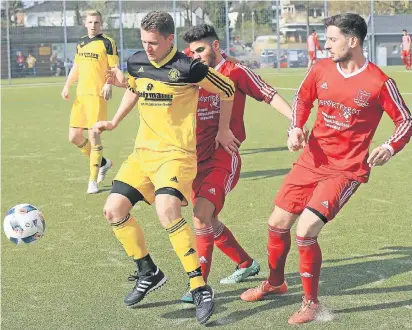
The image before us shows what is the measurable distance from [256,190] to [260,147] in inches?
171

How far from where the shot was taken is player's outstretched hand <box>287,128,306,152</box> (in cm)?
527

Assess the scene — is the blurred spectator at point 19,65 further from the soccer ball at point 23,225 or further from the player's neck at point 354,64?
the player's neck at point 354,64

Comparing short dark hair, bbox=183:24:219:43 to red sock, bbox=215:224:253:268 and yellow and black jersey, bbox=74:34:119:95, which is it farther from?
yellow and black jersey, bbox=74:34:119:95

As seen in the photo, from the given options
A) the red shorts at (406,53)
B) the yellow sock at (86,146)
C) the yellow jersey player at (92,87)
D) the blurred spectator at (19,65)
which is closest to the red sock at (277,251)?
the yellow jersey player at (92,87)

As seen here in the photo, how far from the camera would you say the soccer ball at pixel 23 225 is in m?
6.23

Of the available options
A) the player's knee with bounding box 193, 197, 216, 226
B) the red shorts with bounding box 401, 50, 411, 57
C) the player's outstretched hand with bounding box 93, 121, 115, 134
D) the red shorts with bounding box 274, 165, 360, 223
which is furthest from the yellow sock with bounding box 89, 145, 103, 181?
the red shorts with bounding box 401, 50, 411, 57

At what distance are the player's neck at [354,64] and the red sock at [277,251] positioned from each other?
4.00 feet

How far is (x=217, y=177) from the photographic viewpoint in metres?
5.71

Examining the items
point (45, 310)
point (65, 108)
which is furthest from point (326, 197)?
point (65, 108)

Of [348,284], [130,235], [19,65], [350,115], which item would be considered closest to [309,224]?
[350,115]

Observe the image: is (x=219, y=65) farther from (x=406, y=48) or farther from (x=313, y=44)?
(x=406, y=48)

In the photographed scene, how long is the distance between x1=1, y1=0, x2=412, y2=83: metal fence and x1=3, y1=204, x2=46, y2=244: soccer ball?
1421 inches

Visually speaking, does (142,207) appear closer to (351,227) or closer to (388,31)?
(351,227)

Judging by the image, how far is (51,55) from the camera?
45.0 m
